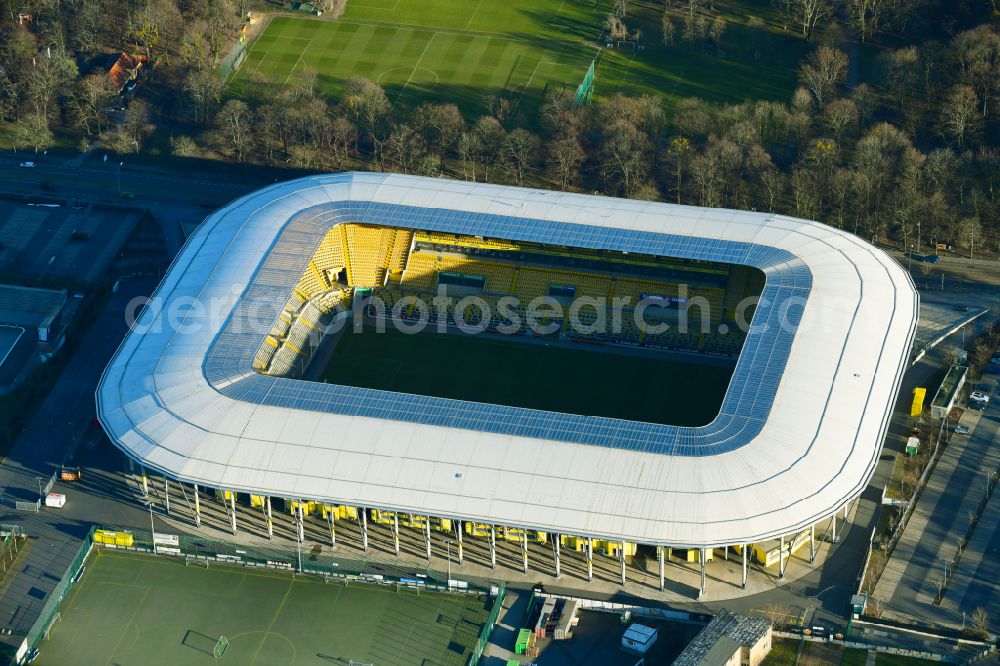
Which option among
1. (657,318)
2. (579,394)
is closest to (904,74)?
(657,318)

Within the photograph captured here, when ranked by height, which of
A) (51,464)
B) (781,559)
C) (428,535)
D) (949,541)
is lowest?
(51,464)

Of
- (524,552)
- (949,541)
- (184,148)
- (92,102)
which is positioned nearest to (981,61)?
(949,541)

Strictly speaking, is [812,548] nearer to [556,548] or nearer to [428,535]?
[556,548]

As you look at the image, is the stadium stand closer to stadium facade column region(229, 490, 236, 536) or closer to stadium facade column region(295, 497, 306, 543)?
stadium facade column region(229, 490, 236, 536)

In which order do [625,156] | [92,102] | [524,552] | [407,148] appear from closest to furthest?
1. [524,552]
2. [625,156]
3. [407,148]
4. [92,102]

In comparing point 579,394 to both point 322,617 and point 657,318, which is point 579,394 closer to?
point 657,318

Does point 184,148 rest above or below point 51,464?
above
